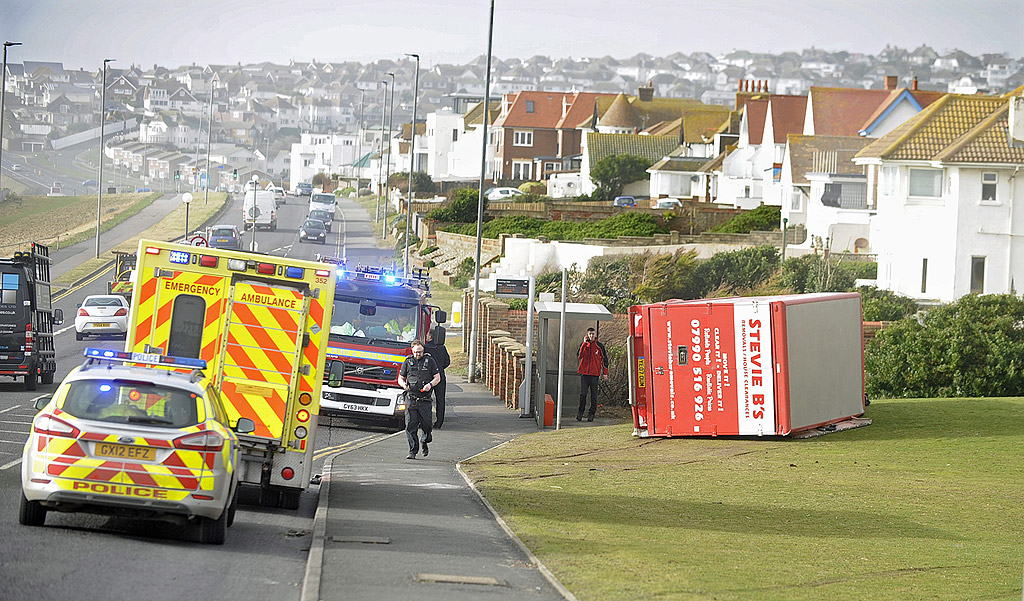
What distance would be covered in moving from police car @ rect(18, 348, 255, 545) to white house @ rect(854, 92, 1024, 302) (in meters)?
37.4

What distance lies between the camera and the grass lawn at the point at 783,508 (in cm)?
1045

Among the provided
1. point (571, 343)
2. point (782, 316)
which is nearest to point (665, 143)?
point (571, 343)

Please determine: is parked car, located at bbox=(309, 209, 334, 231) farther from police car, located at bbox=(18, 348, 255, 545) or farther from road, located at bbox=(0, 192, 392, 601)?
police car, located at bbox=(18, 348, 255, 545)

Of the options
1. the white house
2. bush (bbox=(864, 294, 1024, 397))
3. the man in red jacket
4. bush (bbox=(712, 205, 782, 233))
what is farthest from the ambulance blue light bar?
bush (bbox=(712, 205, 782, 233))

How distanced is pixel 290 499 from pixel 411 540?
9.07 feet

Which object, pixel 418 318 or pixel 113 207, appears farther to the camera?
pixel 113 207

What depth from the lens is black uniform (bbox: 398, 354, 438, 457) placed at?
1811cm

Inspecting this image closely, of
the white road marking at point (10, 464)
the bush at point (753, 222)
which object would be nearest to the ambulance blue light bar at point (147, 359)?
the white road marking at point (10, 464)

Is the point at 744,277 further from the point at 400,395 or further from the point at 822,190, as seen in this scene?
the point at 400,395

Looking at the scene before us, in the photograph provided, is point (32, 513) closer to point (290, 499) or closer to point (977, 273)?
point (290, 499)

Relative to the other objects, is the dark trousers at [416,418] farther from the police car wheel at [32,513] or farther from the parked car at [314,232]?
the parked car at [314,232]

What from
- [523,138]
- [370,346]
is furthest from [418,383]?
[523,138]

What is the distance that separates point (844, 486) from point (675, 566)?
6.48m

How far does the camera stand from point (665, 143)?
103375mm
